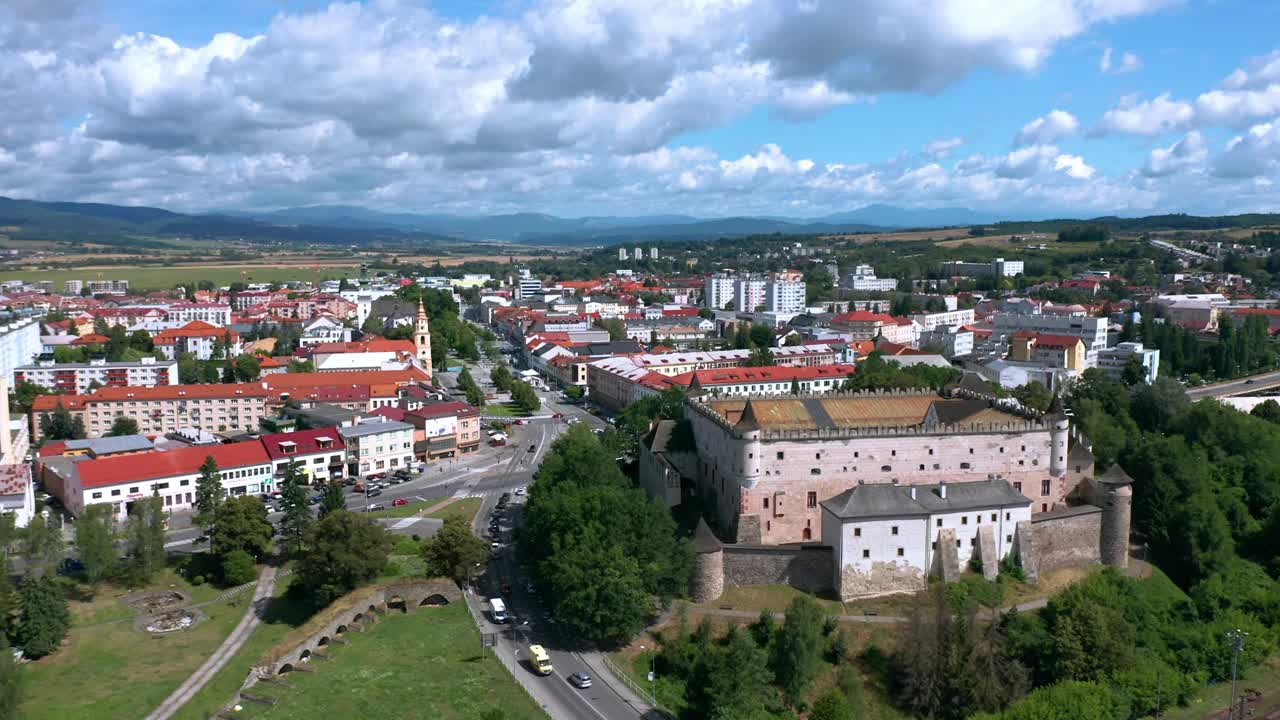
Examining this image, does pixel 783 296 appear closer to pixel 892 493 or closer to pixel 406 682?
pixel 892 493

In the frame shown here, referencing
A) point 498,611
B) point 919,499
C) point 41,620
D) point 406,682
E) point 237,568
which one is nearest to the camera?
point 406,682

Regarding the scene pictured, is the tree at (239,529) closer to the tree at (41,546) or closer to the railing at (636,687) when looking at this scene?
the tree at (41,546)

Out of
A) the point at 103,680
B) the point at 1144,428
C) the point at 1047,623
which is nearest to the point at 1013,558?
the point at 1047,623

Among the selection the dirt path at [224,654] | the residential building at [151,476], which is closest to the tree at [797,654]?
the dirt path at [224,654]

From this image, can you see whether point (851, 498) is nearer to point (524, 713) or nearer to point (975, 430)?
point (975, 430)

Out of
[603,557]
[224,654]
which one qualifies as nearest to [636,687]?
[603,557]

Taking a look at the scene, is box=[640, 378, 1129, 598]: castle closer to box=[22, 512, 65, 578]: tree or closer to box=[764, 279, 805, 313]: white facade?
box=[22, 512, 65, 578]: tree
